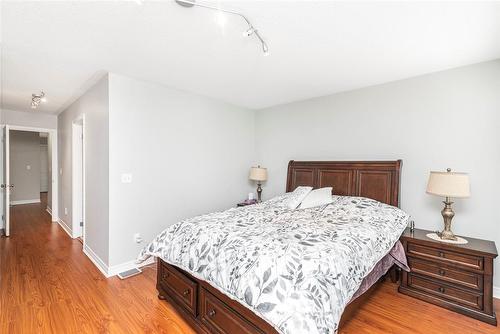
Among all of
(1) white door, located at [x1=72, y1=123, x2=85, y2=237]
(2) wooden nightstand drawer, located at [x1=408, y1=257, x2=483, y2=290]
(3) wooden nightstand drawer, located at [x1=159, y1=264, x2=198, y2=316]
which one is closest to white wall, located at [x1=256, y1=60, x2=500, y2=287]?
(2) wooden nightstand drawer, located at [x1=408, y1=257, x2=483, y2=290]

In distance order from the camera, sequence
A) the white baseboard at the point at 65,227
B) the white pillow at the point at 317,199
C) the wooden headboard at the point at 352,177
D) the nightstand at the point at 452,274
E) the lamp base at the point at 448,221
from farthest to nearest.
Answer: the white baseboard at the point at 65,227 → the white pillow at the point at 317,199 → the wooden headboard at the point at 352,177 → the lamp base at the point at 448,221 → the nightstand at the point at 452,274

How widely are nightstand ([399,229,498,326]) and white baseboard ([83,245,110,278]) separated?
337 centimetres

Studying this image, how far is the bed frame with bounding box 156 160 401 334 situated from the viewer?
160cm

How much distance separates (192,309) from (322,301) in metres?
1.15

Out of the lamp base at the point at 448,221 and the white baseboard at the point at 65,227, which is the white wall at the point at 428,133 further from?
the white baseboard at the point at 65,227

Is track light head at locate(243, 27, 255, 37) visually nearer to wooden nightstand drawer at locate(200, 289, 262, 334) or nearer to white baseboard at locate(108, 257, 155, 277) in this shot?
wooden nightstand drawer at locate(200, 289, 262, 334)

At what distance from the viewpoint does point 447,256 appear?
7.44 ft

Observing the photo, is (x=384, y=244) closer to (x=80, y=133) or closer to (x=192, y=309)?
(x=192, y=309)

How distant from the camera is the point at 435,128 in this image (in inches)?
107

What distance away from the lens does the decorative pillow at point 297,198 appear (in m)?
3.11

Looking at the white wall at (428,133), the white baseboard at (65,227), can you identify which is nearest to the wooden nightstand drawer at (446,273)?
the white wall at (428,133)

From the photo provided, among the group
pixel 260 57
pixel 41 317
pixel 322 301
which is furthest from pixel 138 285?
pixel 260 57

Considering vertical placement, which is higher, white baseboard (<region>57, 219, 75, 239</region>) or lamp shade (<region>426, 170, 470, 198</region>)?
lamp shade (<region>426, 170, 470, 198</region>)

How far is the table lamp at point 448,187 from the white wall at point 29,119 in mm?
6855
